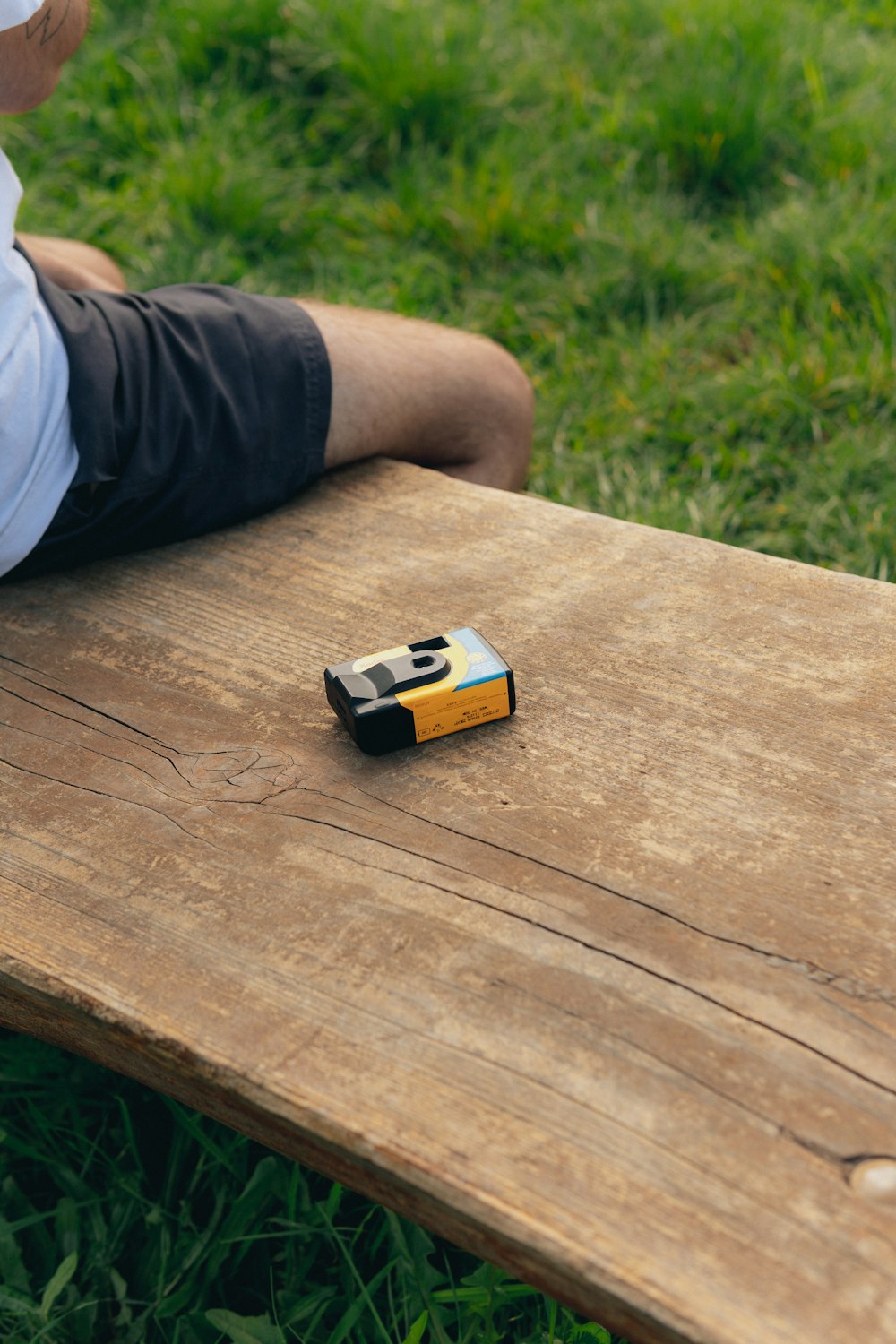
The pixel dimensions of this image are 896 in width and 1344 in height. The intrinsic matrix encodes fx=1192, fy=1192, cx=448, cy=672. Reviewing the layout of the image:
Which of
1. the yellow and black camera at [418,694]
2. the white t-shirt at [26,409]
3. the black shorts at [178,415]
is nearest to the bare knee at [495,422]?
the black shorts at [178,415]

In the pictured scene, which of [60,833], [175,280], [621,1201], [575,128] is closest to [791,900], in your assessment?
[621,1201]

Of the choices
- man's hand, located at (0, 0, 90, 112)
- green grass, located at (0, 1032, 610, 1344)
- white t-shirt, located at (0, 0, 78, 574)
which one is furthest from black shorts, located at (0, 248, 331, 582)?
green grass, located at (0, 1032, 610, 1344)

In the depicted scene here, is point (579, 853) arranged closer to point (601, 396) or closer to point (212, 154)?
point (601, 396)

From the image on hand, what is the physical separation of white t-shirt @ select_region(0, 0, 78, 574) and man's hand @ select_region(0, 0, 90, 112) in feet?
0.10

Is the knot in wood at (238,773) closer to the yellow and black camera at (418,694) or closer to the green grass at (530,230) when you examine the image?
the yellow and black camera at (418,694)

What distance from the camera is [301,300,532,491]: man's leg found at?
5.70 feet

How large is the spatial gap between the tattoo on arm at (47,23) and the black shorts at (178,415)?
0.29 m

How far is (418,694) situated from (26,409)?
0.67 metres

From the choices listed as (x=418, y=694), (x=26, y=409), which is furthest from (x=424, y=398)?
(x=418, y=694)

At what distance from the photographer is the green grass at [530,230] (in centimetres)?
158

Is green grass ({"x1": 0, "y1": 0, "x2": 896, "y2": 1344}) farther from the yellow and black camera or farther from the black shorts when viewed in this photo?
the black shorts

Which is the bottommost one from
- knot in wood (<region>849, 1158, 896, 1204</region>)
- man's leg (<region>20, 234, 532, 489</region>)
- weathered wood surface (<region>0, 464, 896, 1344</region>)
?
knot in wood (<region>849, 1158, 896, 1204</region>)

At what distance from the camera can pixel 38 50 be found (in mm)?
1507

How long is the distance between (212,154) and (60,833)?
8.59ft
